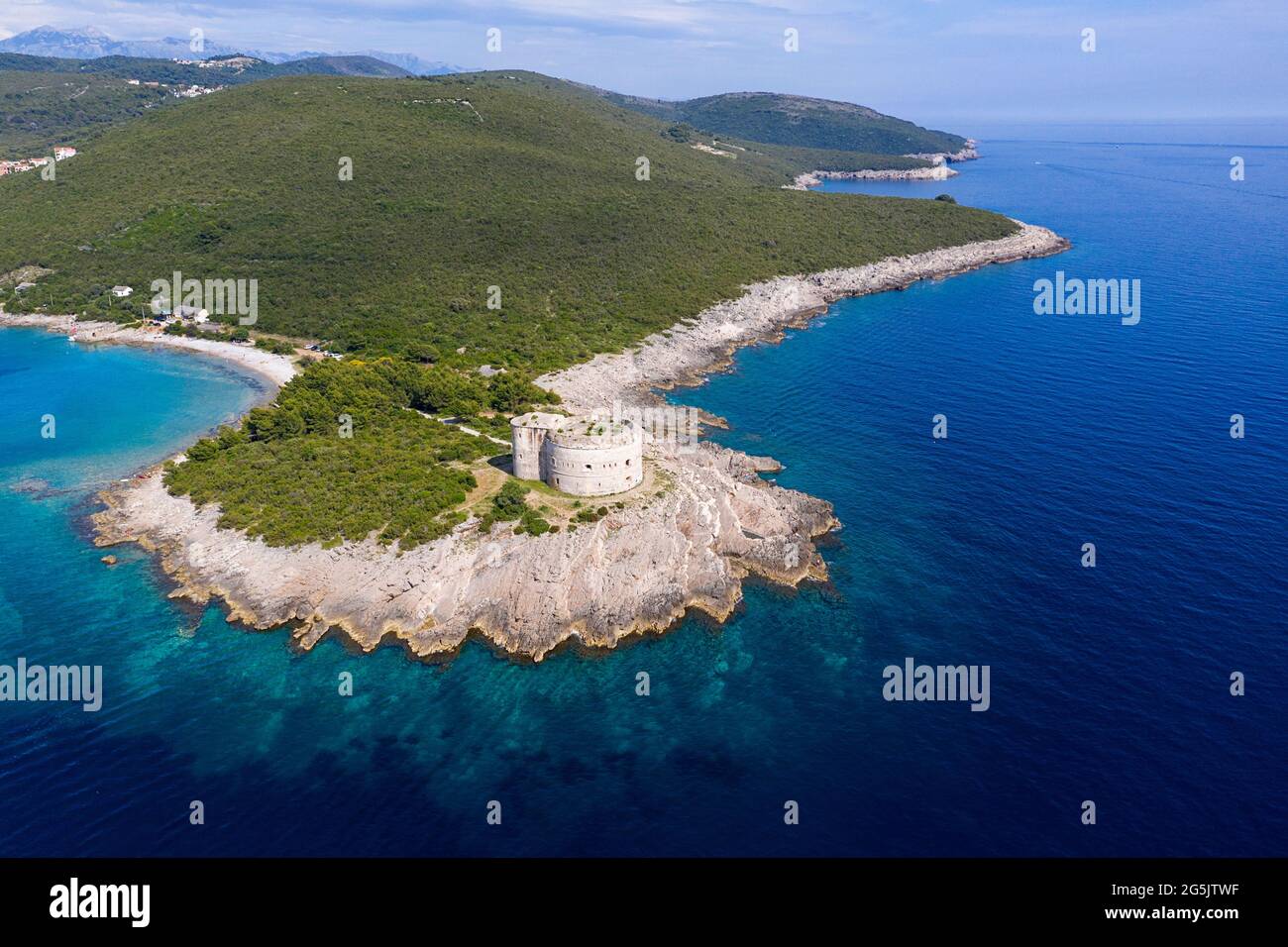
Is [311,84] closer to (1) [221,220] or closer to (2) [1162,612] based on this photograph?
(1) [221,220]

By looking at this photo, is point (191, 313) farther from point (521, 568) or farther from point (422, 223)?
point (521, 568)

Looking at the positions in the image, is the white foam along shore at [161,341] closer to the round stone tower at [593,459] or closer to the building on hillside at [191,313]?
the building on hillside at [191,313]

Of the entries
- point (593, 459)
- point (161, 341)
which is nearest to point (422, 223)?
point (161, 341)

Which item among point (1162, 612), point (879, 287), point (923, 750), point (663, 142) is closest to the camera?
point (923, 750)

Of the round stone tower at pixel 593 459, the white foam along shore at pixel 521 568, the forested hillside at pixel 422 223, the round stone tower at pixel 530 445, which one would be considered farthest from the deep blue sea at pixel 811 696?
the forested hillside at pixel 422 223

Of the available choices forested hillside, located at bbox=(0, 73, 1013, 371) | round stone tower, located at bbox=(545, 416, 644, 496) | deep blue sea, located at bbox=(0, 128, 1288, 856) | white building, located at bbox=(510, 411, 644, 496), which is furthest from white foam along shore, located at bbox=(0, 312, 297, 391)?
round stone tower, located at bbox=(545, 416, 644, 496)
